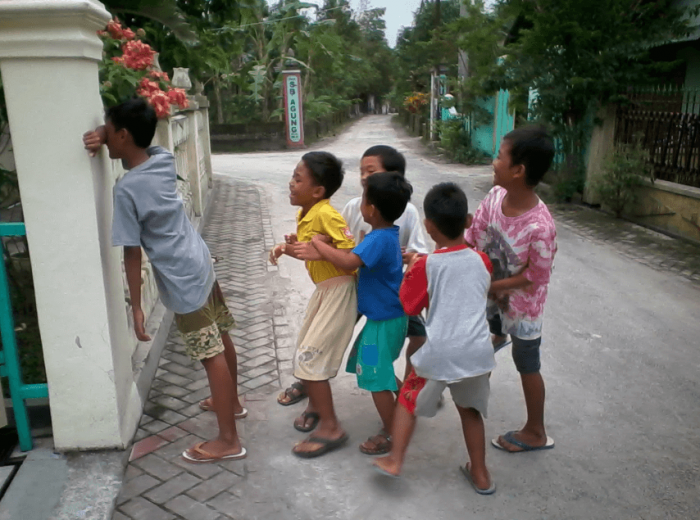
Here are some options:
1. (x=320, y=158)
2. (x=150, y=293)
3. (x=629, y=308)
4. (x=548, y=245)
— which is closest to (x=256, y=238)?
(x=150, y=293)

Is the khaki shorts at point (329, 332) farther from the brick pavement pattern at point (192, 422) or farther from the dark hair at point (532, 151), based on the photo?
the dark hair at point (532, 151)

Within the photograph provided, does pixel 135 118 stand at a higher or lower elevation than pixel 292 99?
lower

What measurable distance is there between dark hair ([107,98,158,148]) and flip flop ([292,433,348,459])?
61.5 inches

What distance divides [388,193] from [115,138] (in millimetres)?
1155

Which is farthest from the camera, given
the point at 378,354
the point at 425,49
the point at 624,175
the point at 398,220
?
the point at 425,49

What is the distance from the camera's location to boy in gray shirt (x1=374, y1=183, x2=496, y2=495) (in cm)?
246

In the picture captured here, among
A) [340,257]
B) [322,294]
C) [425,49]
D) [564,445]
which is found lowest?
[564,445]

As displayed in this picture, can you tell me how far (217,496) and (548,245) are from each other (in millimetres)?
1760

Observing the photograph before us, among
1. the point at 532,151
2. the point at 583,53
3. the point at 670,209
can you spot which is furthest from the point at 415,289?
the point at 583,53

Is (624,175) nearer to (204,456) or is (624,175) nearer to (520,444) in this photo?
(520,444)

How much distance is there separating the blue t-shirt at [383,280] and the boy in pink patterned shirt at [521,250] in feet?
1.42

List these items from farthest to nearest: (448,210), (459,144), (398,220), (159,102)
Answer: (459,144) → (159,102) → (398,220) → (448,210)

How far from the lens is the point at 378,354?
2.76m

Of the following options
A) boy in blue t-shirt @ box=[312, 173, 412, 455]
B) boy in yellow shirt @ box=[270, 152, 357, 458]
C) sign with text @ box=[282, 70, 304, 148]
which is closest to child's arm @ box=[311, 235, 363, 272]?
boy in blue t-shirt @ box=[312, 173, 412, 455]
